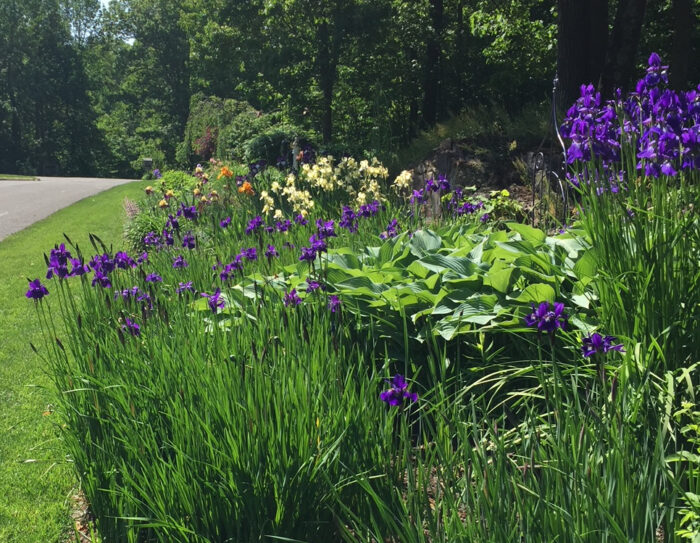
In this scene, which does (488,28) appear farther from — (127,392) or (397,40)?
(127,392)

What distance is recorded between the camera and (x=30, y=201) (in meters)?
19.2

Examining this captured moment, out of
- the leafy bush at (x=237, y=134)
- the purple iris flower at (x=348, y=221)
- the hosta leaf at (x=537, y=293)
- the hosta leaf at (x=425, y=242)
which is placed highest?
the leafy bush at (x=237, y=134)

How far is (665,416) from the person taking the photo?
218 cm

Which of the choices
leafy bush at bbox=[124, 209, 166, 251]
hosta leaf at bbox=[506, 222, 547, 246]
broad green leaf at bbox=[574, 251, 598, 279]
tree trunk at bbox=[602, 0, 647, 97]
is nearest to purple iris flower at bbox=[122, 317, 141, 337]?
broad green leaf at bbox=[574, 251, 598, 279]

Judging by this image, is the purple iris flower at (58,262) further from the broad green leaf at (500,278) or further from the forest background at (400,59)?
the forest background at (400,59)

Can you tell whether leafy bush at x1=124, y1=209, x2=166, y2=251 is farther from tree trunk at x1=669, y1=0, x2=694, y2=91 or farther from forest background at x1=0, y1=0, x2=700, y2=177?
tree trunk at x1=669, y1=0, x2=694, y2=91

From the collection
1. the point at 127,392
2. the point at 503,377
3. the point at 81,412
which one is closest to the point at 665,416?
the point at 503,377

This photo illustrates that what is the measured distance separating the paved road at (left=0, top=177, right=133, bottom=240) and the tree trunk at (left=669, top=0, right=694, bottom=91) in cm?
1366

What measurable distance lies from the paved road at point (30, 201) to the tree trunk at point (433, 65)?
31.8ft

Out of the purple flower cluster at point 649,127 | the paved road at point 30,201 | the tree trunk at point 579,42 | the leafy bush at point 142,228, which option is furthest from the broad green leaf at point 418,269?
the paved road at point 30,201

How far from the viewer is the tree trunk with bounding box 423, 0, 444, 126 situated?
15938 millimetres

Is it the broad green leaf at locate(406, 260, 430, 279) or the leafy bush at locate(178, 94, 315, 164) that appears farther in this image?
the leafy bush at locate(178, 94, 315, 164)

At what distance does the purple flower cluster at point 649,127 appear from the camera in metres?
2.51

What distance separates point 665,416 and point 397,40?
15238 millimetres
